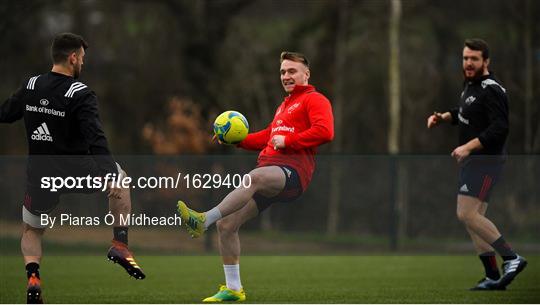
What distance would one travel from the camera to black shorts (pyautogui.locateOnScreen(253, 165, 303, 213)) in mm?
9180

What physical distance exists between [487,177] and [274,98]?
18549 mm

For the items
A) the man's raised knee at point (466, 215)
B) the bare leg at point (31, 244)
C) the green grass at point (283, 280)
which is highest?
the man's raised knee at point (466, 215)

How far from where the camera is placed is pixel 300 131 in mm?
9172

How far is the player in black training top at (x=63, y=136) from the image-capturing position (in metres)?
8.43

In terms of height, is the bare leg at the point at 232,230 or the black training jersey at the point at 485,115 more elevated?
the black training jersey at the point at 485,115

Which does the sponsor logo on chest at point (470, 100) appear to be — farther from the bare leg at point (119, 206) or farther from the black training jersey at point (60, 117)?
the black training jersey at point (60, 117)

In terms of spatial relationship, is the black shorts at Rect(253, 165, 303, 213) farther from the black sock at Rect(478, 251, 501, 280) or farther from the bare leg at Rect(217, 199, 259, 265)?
the black sock at Rect(478, 251, 501, 280)

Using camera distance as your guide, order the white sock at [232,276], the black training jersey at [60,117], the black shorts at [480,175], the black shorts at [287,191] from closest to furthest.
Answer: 1. the black training jersey at [60,117]
2. the black shorts at [287,191]
3. the white sock at [232,276]
4. the black shorts at [480,175]

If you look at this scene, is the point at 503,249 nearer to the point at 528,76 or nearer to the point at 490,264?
the point at 490,264

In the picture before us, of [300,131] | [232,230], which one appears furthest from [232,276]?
[300,131]

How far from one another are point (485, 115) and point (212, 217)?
3.19m

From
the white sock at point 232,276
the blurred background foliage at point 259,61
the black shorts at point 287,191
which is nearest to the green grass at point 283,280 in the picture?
the white sock at point 232,276

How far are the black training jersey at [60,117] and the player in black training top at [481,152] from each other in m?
3.68

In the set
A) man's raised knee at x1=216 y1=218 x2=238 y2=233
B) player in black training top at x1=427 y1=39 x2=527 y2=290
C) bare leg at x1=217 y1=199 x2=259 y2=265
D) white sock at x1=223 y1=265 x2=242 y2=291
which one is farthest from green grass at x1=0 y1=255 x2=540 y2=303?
man's raised knee at x1=216 y1=218 x2=238 y2=233
